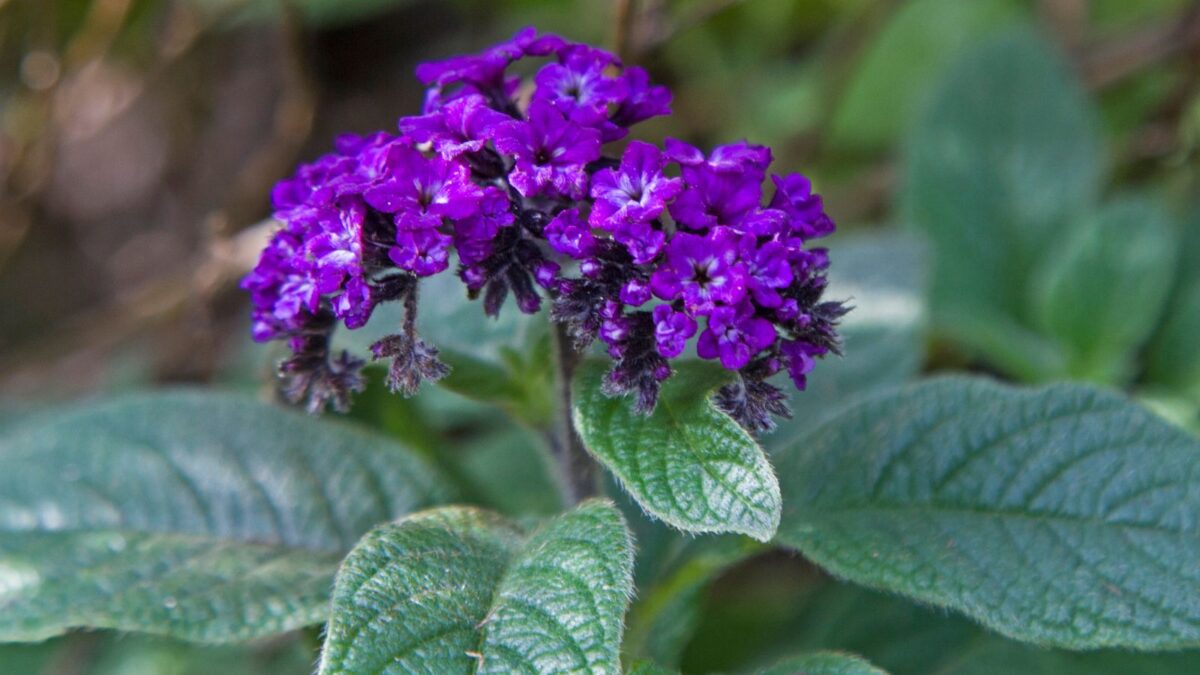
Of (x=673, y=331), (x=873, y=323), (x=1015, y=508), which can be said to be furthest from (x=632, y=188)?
(x=873, y=323)

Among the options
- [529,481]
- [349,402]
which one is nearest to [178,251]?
[529,481]

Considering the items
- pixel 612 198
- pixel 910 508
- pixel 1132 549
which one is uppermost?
pixel 612 198

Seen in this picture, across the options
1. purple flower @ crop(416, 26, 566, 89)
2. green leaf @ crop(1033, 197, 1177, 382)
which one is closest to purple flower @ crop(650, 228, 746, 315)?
purple flower @ crop(416, 26, 566, 89)

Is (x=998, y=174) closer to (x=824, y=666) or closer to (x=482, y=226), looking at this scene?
(x=824, y=666)

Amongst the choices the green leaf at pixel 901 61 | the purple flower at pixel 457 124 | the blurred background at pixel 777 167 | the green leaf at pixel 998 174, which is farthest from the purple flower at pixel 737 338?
→ the green leaf at pixel 901 61

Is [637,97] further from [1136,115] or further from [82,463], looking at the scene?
[1136,115]
